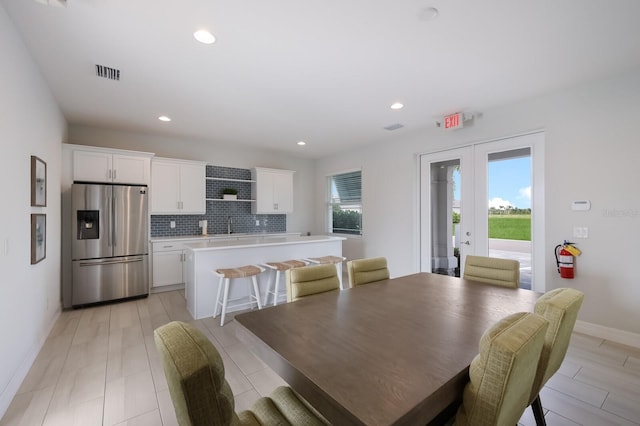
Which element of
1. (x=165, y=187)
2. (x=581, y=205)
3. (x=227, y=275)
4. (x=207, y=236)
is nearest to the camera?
(x=581, y=205)

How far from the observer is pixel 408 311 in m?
1.63

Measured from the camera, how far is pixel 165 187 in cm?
493

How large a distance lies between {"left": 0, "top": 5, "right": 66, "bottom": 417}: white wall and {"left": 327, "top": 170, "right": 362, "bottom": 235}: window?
4.75 m

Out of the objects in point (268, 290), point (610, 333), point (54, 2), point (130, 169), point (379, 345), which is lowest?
point (610, 333)

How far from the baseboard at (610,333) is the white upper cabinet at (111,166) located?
597 centimetres

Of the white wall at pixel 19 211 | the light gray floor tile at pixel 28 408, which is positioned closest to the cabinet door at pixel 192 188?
the white wall at pixel 19 211

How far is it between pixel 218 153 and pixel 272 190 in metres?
1.28

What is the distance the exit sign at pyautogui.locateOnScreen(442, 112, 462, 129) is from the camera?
384cm

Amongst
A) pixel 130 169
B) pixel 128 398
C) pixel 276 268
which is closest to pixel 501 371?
pixel 128 398

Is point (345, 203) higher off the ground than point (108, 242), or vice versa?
point (345, 203)

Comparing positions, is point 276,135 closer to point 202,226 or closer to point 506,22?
point 202,226

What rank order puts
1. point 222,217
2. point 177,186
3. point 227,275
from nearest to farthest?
point 227,275 < point 177,186 < point 222,217

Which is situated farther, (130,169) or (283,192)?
(283,192)

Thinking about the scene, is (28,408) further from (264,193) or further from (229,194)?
(264,193)
